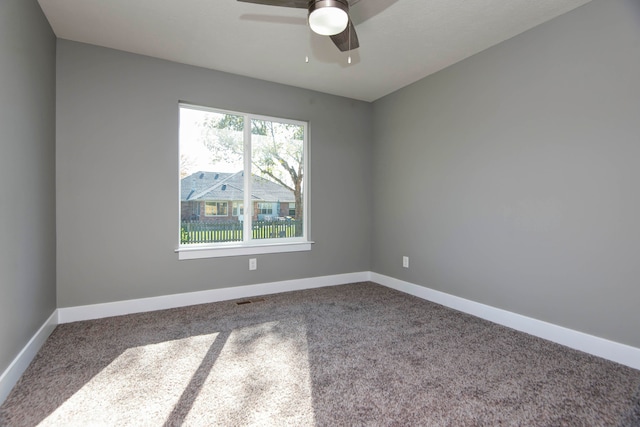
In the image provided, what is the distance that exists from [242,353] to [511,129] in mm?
2767

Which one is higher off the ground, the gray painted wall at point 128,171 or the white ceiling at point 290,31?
the white ceiling at point 290,31

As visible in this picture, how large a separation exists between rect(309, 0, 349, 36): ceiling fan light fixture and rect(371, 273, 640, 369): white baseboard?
8.47 feet

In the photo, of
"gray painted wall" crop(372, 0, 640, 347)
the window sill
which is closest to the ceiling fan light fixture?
"gray painted wall" crop(372, 0, 640, 347)

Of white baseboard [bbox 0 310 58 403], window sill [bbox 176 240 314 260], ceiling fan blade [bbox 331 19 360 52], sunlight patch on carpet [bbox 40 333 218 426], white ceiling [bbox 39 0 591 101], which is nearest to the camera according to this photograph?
sunlight patch on carpet [bbox 40 333 218 426]

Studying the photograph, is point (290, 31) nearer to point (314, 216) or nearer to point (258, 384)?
point (314, 216)

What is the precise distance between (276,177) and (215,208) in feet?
2.64

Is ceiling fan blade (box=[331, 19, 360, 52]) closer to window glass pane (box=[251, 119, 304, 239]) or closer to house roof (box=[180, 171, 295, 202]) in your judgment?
window glass pane (box=[251, 119, 304, 239])

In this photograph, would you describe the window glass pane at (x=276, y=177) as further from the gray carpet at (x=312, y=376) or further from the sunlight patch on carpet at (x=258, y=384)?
the sunlight patch on carpet at (x=258, y=384)

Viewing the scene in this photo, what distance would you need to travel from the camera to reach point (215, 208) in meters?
3.41

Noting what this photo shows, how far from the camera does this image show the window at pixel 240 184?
328 centimetres

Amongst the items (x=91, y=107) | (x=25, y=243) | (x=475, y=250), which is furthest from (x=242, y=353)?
(x=91, y=107)

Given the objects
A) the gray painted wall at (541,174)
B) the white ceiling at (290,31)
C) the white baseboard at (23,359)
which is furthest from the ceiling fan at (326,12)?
the white baseboard at (23,359)

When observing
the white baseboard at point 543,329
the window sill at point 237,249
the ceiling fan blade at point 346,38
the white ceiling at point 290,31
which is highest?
the white ceiling at point 290,31

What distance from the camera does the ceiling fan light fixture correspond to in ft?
5.24
